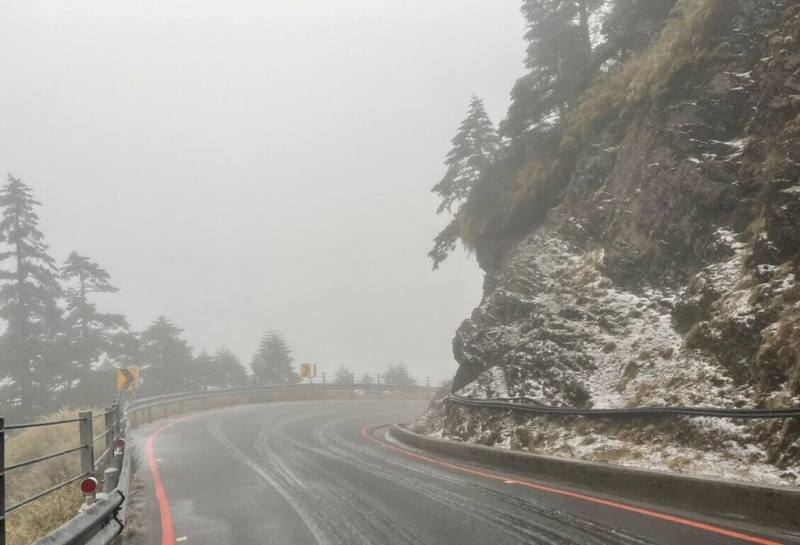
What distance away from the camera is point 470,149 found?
26.6 m

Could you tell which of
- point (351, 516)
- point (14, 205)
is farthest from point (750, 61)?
point (14, 205)

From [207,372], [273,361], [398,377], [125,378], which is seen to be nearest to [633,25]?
[125,378]

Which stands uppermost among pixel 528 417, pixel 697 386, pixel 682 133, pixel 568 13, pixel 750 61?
pixel 568 13

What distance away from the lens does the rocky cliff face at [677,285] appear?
8.56 meters

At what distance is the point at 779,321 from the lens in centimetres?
851

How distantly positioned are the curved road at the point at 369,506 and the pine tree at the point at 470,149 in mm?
16459

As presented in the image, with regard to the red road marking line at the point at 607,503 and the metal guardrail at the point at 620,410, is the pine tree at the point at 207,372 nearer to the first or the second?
the metal guardrail at the point at 620,410

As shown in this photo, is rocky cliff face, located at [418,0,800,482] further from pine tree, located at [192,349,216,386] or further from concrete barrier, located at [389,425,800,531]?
pine tree, located at [192,349,216,386]

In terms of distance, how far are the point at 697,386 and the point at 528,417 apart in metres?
4.06

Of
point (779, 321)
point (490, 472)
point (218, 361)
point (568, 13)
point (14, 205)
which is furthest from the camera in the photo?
point (218, 361)

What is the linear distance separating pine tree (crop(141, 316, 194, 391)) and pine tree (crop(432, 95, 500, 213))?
2856 cm

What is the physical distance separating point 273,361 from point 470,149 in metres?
32.4

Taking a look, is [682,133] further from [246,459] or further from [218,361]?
[218,361]

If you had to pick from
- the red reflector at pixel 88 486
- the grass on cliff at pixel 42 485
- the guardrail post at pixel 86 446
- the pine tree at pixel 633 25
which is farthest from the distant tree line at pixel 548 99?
the red reflector at pixel 88 486
